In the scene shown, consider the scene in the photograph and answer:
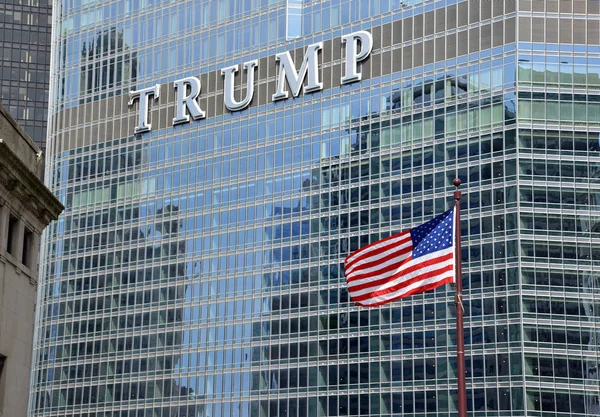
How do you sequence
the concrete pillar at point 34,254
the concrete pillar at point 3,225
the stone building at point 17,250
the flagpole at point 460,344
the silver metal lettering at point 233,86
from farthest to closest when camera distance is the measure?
the silver metal lettering at point 233,86, the concrete pillar at point 34,254, the stone building at point 17,250, the concrete pillar at point 3,225, the flagpole at point 460,344

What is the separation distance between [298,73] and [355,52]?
7318 millimetres

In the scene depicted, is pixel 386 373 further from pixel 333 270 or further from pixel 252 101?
pixel 252 101

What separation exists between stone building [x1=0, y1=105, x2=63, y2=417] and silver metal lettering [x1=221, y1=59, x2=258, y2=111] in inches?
3553

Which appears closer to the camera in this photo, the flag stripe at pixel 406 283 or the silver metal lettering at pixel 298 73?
the flag stripe at pixel 406 283

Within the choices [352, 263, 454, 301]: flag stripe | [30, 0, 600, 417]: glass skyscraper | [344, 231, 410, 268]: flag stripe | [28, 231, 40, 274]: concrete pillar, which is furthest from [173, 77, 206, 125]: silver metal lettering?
[352, 263, 454, 301]: flag stripe

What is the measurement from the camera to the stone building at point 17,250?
184ft

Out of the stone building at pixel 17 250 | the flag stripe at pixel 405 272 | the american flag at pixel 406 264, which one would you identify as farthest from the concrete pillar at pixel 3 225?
the flag stripe at pixel 405 272

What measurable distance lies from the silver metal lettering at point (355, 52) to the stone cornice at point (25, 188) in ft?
269

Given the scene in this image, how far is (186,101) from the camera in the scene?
154750 millimetres

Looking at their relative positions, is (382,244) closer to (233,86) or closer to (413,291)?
(413,291)

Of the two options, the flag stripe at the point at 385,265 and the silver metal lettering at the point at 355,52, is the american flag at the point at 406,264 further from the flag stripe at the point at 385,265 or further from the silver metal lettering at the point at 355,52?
the silver metal lettering at the point at 355,52

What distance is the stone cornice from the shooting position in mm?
55250

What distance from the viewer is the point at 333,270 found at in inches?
5458

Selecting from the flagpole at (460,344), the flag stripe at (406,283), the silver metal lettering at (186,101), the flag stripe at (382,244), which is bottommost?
the flagpole at (460,344)
